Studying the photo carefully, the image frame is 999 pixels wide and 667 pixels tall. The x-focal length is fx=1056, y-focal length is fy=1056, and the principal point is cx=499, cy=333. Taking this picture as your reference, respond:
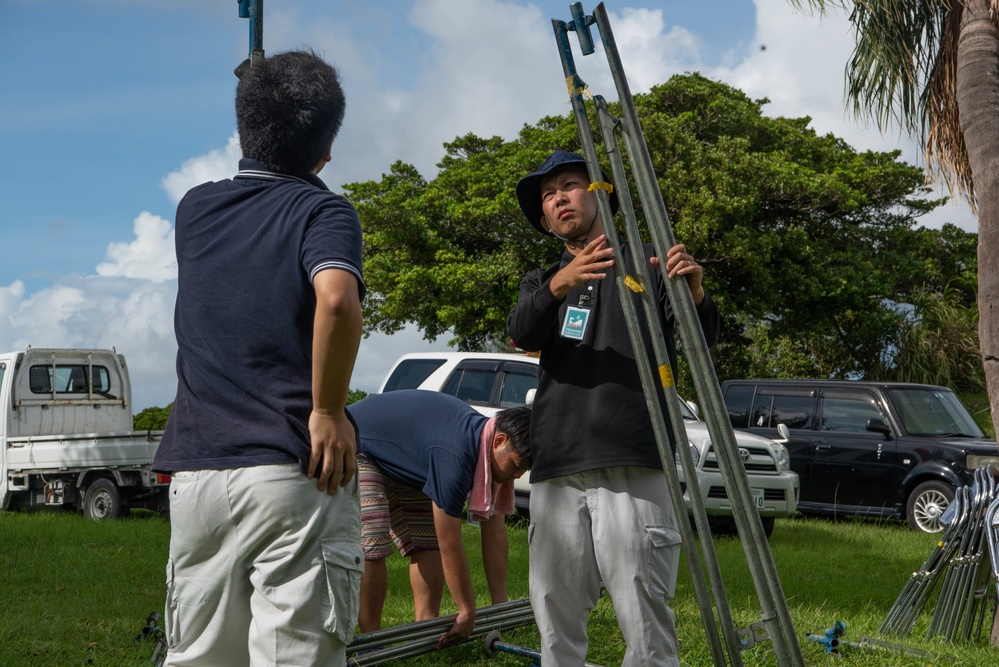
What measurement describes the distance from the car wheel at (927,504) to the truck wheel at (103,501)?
9323 millimetres

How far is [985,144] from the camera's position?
6008 millimetres

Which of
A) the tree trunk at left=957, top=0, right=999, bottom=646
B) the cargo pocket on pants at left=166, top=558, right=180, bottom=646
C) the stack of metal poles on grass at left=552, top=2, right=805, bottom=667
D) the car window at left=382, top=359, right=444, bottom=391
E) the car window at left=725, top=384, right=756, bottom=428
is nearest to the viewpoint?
the cargo pocket on pants at left=166, top=558, right=180, bottom=646

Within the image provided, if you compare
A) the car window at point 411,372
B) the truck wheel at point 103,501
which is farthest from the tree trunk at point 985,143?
the truck wheel at point 103,501

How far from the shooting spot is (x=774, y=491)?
1089 centimetres

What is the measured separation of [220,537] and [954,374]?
22402 millimetres

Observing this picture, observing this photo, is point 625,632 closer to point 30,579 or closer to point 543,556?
point 543,556

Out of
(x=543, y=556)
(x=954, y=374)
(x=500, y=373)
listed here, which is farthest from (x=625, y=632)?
(x=954, y=374)

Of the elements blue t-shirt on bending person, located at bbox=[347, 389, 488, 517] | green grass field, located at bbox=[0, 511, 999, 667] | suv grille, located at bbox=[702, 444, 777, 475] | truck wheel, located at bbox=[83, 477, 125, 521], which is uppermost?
blue t-shirt on bending person, located at bbox=[347, 389, 488, 517]

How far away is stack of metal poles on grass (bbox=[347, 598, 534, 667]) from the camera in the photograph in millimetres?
4430

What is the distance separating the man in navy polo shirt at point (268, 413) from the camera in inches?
92.7

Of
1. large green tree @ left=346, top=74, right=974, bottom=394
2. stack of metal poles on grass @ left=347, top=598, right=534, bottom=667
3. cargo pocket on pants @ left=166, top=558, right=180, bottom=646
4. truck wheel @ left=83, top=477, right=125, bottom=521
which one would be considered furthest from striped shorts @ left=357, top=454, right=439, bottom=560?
large green tree @ left=346, top=74, right=974, bottom=394

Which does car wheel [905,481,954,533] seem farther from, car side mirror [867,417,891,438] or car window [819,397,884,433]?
car window [819,397,884,433]

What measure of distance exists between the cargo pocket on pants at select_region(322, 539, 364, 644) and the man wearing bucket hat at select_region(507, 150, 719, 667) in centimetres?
103

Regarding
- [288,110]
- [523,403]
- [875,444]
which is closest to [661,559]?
[288,110]
